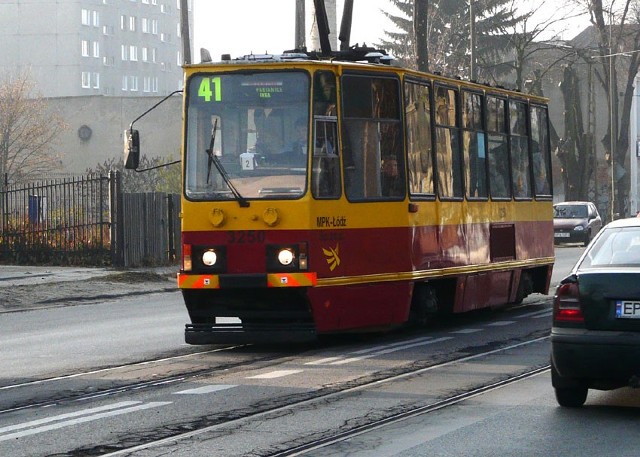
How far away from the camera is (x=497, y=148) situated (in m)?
19.3

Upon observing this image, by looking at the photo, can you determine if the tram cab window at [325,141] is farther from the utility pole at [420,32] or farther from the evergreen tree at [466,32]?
the evergreen tree at [466,32]

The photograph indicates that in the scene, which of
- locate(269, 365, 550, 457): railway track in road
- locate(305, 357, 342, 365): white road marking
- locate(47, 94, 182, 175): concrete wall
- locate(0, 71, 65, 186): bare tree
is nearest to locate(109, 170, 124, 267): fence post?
locate(305, 357, 342, 365): white road marking

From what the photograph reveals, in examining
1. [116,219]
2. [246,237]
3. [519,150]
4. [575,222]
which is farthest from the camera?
[575,222]

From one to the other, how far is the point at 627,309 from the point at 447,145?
25.3 ft

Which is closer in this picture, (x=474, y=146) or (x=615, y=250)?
(x=615, y=250)

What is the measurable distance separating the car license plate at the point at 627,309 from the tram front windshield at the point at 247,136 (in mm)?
5373

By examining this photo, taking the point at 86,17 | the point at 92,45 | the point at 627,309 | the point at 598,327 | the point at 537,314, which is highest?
the point at 86,17

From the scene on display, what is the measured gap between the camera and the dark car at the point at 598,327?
9750 mm

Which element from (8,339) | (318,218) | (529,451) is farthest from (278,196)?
(529,451)

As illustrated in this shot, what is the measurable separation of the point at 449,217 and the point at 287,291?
3268 mm

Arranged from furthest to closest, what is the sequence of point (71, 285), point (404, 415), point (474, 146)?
point (71, 285) → point (474, 146) → point (404, 415)

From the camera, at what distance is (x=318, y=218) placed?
48.2ft

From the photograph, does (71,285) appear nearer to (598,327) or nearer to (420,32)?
(420,32)

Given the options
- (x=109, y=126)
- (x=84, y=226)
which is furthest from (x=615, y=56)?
(x=84, y=226)
